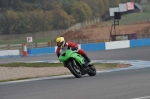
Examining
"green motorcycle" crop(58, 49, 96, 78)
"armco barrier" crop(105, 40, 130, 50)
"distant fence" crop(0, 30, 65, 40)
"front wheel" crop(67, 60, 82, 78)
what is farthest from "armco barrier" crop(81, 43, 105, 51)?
"front wheel" crop(67, 60, 82, 78)

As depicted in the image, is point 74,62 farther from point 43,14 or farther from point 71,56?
point 43,14

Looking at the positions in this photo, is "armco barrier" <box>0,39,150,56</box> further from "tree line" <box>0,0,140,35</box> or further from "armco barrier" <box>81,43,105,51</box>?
"tree line" <box>0,0,140,35</box>

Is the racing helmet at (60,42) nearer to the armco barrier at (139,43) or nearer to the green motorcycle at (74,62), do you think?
the green motorcycle at (74,62)

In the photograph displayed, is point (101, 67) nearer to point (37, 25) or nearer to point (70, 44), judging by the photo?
point (70, 44)

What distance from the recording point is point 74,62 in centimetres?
1549

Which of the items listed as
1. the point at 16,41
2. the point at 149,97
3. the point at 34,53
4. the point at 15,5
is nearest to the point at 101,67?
the point at 149,97

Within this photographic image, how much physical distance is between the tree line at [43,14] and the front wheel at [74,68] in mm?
42319

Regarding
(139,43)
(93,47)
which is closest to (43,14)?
(93,47)

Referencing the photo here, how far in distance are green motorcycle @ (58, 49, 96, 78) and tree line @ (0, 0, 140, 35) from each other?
42272 mm

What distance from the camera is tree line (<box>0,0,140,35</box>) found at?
58428 millimetres

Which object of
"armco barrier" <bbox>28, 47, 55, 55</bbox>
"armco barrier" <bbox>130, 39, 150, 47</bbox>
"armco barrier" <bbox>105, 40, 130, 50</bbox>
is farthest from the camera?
"armco barrier" <bbox>130, 39, 150, 47</bbox>

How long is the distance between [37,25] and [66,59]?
44.9 metres

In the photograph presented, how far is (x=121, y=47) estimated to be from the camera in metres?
41.4

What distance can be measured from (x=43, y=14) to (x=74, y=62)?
4634cm
